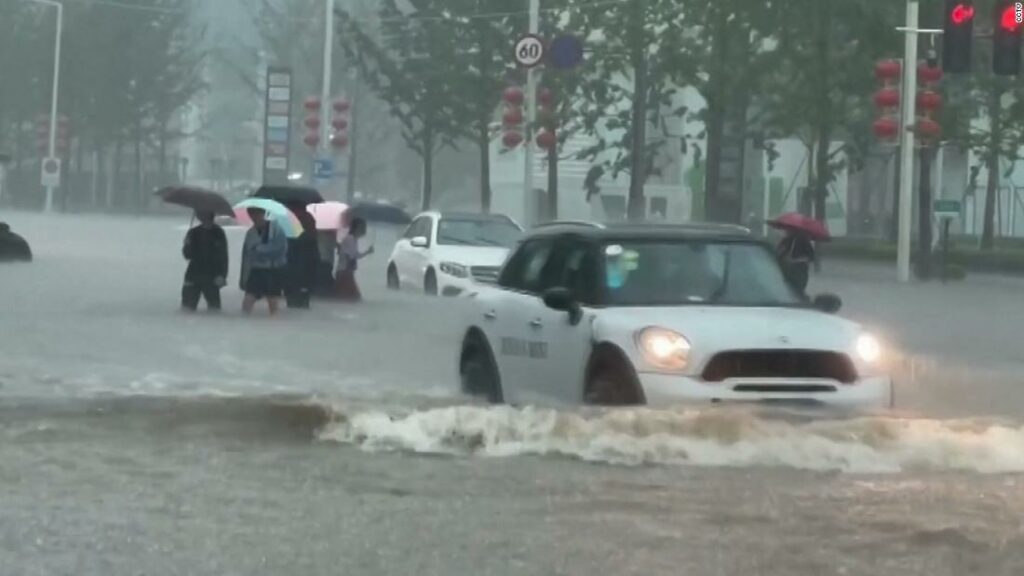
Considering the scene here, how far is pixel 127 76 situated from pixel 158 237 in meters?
37.4

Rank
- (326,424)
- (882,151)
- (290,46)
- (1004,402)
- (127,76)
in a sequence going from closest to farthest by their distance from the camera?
(326,424), (1004,402), (882,151), (290,46), (127,76)

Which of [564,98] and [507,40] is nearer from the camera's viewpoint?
[564,98]

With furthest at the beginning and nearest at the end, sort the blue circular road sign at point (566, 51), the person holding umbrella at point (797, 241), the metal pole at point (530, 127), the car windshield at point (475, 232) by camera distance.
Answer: the metal pole at point (530, 127) → the blue circular road sign at point (566, 51) → the car windshield at point (475, 232) → the person holding umbrella at point (797, 241)

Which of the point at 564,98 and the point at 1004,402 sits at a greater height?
the point at 564,98

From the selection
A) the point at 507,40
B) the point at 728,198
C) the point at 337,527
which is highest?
the point at 507,40

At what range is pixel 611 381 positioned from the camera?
13992 mm

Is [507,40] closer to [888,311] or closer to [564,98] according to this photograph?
[564,98]

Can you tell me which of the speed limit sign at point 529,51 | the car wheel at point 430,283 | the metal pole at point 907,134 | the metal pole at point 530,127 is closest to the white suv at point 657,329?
the car wheel at point 430,283

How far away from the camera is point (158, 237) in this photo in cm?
6456

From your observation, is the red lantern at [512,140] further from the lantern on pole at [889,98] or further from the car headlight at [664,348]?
the car headlight at [664,348]

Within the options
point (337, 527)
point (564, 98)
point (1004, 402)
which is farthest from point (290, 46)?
point (337, 527)

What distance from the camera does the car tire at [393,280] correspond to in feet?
119

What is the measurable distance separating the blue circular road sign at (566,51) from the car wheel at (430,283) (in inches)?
580

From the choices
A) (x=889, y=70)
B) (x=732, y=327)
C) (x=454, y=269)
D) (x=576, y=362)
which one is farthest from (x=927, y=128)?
(x=732, y=327)
